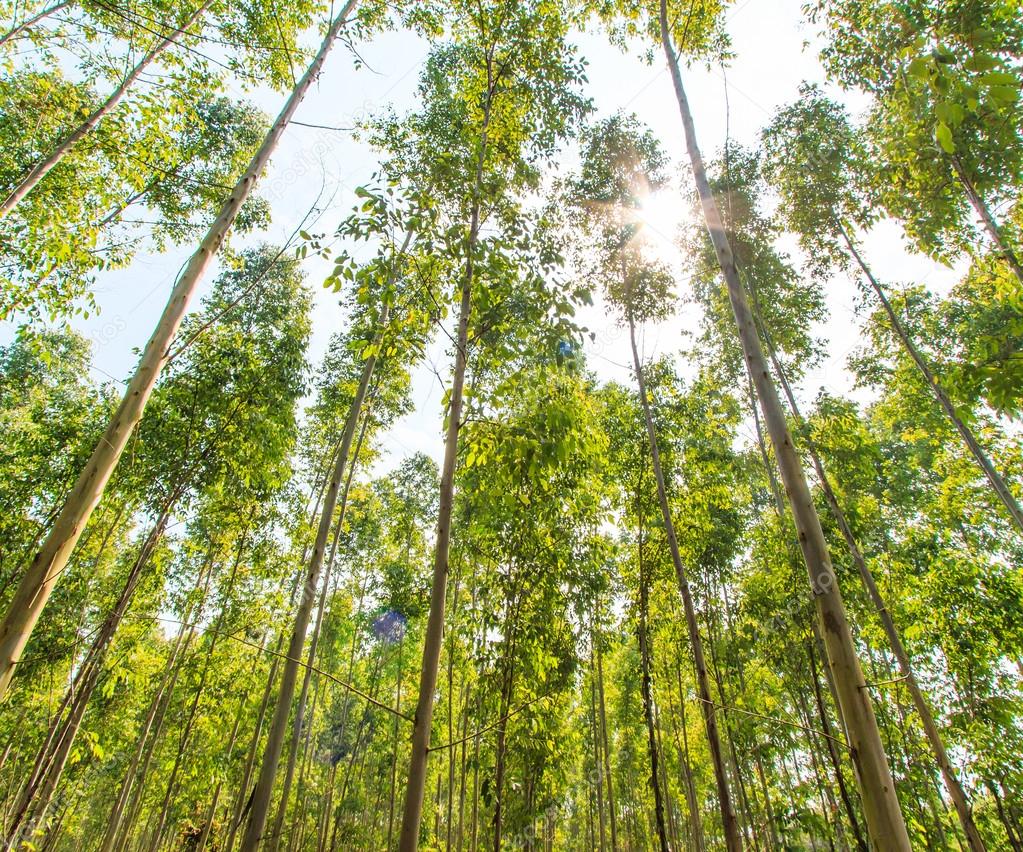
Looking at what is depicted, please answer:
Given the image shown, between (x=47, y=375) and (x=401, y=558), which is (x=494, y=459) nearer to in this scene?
(x=401, y=558)

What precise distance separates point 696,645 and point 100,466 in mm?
6702

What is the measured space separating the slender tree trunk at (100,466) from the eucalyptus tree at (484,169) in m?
1.78

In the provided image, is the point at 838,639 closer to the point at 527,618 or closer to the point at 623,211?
the point at 527,618

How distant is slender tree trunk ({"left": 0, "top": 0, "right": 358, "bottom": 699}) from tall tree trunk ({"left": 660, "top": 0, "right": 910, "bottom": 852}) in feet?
12.5

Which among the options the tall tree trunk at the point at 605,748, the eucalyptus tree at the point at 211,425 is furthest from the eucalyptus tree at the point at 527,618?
the eucalyptus tree at the point at 211,425

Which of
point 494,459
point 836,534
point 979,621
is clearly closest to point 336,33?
point 494,459

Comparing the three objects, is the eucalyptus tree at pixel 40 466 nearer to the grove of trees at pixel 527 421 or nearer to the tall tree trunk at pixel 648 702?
the grove of trees at pixel 527 421

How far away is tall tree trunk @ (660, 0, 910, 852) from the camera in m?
1.91

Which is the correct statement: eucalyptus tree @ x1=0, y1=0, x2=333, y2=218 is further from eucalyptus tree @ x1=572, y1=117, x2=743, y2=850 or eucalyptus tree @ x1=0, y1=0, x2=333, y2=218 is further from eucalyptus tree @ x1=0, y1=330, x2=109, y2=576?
eucalyptus tree @ x1=572, y1=117, x2=743, y2=850

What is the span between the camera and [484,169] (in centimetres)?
436

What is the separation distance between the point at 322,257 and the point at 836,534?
8896mm

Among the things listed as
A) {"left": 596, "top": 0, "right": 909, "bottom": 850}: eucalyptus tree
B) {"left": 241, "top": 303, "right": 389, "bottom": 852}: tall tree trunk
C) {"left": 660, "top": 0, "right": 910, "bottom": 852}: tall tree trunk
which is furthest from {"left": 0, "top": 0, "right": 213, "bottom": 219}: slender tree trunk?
{"left": 660, "top": 0, "right": 910, "bottom": 852}: tall tree trunk

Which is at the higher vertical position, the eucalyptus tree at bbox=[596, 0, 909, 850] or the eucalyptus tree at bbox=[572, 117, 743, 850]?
the eucalyptus tree at bbox=[572, 117, 743, 850]

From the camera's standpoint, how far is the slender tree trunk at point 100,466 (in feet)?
6.99
